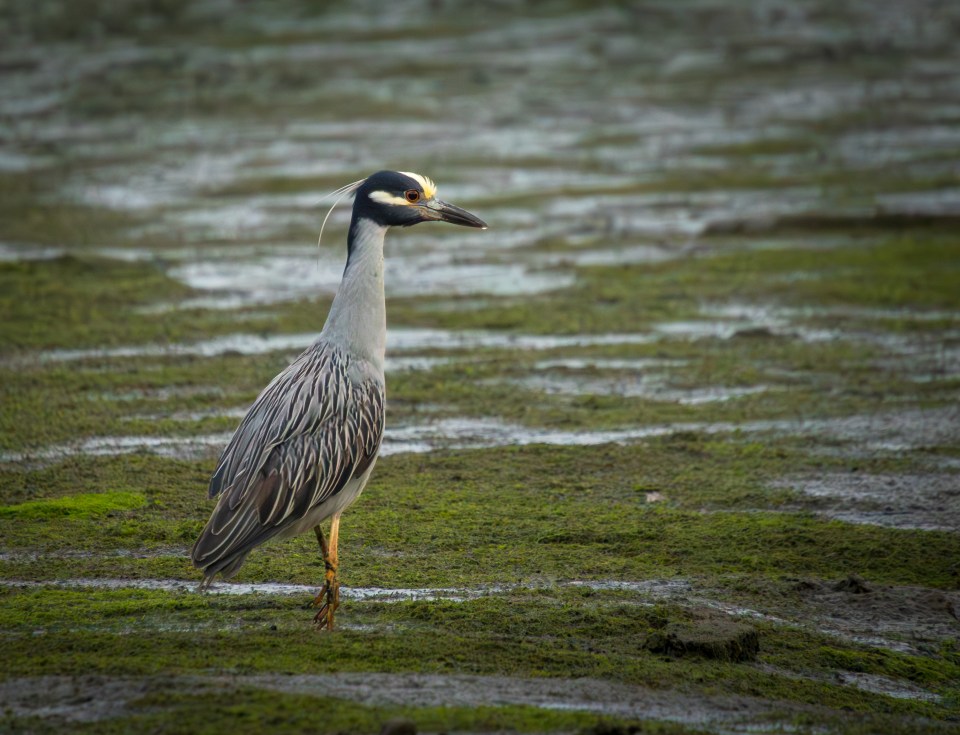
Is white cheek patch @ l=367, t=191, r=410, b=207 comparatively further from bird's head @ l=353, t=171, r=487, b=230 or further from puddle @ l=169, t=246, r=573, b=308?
puddle @ l=169, t=246, r=573, b=308

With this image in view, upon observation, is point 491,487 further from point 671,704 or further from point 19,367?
point 19,367

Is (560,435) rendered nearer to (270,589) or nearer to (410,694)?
(270,589)

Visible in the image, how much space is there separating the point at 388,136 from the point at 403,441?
44.9 feet

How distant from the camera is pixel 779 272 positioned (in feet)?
48.0

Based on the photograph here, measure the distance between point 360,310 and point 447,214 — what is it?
0.83 m

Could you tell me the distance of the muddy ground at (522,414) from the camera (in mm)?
6180

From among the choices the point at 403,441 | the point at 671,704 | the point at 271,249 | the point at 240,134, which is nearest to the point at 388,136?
the point at 240,134

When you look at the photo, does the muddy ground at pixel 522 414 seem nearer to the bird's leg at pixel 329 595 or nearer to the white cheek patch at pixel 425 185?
the bird's leg at pixel 329 595

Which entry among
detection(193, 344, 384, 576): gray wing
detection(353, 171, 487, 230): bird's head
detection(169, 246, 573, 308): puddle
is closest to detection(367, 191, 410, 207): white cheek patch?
detection(353, 171, 487, 230): bird's head

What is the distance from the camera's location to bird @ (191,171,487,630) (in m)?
6.50

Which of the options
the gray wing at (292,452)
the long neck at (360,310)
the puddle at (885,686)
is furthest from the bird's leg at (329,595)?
the puddle at (885,686)

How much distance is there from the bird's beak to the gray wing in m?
0.94

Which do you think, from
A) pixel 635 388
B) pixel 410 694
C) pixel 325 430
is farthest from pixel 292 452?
pixel 635 388

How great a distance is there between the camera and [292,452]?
6.76 m
